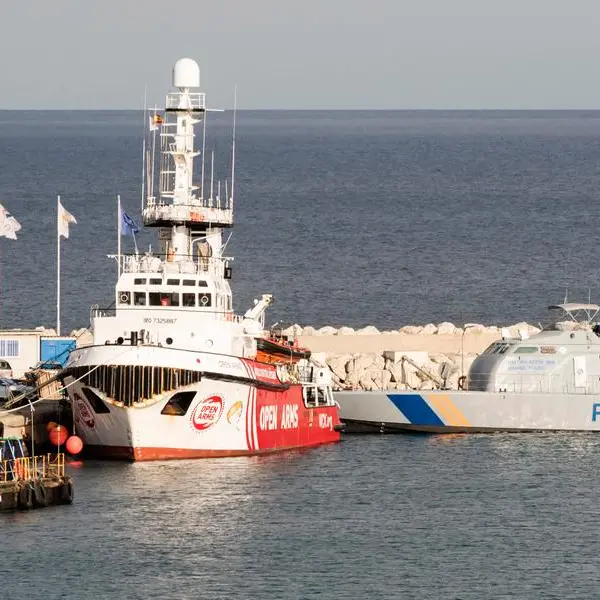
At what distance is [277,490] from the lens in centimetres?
5741

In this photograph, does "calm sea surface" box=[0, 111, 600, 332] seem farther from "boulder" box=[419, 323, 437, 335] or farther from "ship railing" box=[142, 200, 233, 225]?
"ship railing" box=[142, 200, 233, 225]

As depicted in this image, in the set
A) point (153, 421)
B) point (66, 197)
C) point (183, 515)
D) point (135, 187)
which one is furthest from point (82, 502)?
point (135, 187)

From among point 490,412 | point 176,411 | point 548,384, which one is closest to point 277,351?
point 176,411

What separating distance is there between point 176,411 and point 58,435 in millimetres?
4329

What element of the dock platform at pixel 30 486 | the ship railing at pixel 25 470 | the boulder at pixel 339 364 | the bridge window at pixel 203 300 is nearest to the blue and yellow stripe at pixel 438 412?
the boulder at pixel 339 364

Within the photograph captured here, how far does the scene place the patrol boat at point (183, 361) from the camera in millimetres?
61062

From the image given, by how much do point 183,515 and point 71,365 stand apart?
1070 centimetres

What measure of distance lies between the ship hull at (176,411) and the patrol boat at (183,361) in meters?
0.04

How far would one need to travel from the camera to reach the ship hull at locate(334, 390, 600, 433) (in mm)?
71188

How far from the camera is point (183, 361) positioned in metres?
61.1

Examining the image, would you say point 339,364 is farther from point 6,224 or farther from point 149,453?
point 149,453

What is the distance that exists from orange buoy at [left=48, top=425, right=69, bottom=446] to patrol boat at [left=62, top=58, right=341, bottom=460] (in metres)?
0.96

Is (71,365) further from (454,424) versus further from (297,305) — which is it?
(297,305)
